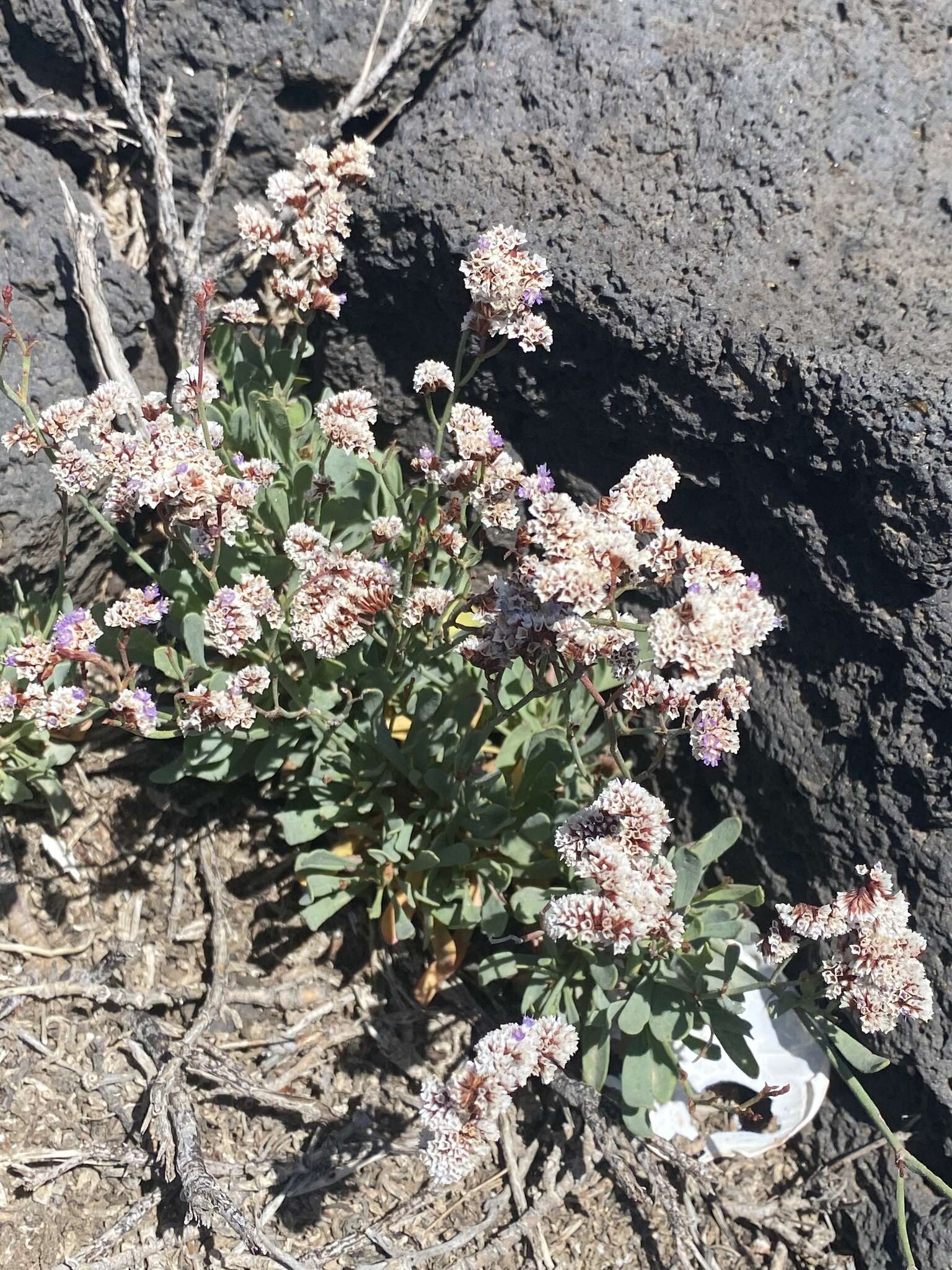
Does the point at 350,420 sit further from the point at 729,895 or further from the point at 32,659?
the point at 729,895

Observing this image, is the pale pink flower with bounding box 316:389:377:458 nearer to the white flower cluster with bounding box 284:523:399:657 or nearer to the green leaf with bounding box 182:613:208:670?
the white flower cluster with bounding box 284:523:399:657

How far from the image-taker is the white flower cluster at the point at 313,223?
3.30 metres

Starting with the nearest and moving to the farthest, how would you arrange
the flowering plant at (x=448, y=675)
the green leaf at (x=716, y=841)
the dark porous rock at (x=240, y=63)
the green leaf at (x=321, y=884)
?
the flowering plant at (x=448, y=675) → the green leaf at (x=716, y=841) → the green leaf at (x=321, y=884) → the dark porous rock at (x=240, y=63)

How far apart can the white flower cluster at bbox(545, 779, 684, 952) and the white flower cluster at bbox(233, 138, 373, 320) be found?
74.4 inches

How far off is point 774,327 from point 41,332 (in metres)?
2.50

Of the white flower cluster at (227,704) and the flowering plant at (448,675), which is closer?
the flowering plant at (448,675)

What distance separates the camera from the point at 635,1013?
2.91m

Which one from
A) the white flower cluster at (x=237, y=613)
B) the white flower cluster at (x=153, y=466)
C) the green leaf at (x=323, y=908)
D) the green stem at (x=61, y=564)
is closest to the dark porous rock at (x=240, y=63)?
the white flower cluster at (x=153, y=466)

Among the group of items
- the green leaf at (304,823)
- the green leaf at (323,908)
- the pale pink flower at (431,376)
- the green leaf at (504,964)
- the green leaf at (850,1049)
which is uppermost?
the pale pink flower at (431,376)

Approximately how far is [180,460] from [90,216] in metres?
1.53

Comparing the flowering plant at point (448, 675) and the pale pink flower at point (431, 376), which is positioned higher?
the pale pink flower at point (431, 376)

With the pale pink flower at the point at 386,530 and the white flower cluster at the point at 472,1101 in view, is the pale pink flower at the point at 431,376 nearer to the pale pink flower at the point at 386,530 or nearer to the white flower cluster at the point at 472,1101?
the pale pink flower at the point at 386,530

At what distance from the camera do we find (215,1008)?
325 centimetres


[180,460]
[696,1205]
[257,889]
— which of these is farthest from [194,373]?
[696,1205]
